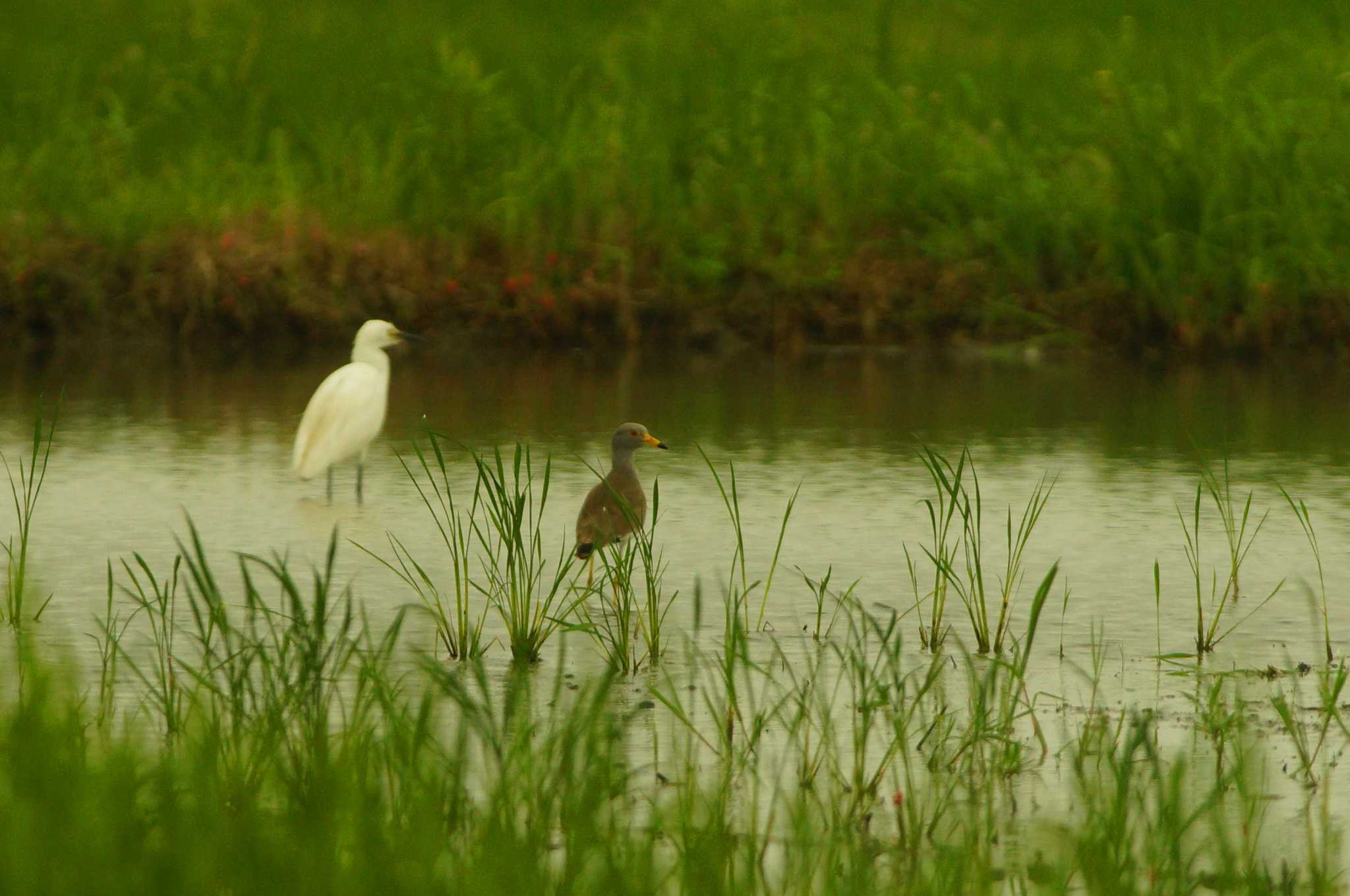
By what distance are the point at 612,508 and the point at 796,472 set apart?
2299 mm

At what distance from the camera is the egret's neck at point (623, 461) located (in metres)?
7.52

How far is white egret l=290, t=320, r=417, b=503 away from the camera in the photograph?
8.69 meters

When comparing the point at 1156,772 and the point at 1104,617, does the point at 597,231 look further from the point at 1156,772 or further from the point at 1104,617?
the point at 1156,772

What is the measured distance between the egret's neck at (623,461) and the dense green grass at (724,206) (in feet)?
17.1

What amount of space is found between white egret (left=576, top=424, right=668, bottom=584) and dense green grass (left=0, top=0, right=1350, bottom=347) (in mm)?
5236

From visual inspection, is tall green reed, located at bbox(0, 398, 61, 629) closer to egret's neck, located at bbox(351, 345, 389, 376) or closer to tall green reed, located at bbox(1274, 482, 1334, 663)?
egret's neck, located at bbox(351, 345, 389, 376)

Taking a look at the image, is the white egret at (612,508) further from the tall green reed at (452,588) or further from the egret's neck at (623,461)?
the tall green reed at (452,588)

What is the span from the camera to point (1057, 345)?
42.3ft

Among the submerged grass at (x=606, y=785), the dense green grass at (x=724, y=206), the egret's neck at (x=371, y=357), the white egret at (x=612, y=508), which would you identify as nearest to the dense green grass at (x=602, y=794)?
the submerged grass at (x=606, y=785)

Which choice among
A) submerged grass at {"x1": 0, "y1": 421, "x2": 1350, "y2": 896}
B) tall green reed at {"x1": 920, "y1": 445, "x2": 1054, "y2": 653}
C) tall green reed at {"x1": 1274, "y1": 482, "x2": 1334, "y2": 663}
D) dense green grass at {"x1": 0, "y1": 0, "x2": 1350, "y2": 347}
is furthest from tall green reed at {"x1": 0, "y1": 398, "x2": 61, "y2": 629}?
dense green grass at {"x1": 0, "y1": 0, "x2": 1350, "y2": 347}

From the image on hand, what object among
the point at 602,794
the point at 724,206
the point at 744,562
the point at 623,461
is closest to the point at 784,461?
the point at 623,461

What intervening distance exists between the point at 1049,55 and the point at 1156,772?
44.8 feet

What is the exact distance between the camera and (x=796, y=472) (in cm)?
910

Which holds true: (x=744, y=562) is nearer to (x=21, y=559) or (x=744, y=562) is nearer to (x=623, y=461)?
(x=21, y=559)
